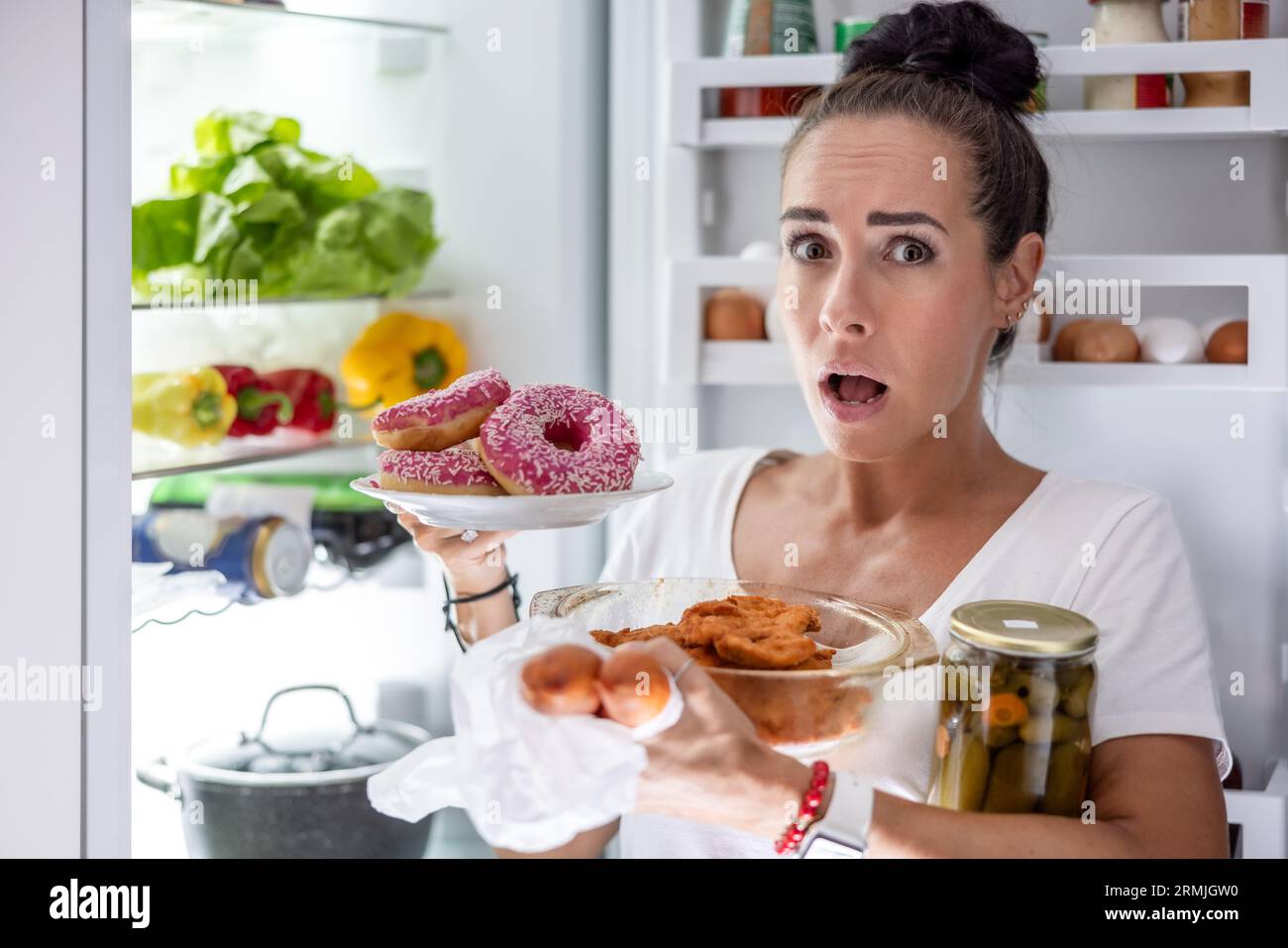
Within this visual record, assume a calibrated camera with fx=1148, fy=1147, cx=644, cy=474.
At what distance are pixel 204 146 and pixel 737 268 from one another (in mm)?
613

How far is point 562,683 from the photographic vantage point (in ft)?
1.75

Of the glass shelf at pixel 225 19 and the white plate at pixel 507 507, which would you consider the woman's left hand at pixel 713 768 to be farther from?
the glass shelf at pixel 225 19

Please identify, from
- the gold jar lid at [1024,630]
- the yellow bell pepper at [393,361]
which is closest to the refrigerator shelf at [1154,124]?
the gold jar lid at [1024,630]

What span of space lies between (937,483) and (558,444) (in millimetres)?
454

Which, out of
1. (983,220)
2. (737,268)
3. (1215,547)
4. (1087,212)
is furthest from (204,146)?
(1215,547)

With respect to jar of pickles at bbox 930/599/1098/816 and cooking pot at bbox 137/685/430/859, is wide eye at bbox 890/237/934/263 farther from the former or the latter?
cooking pot at bbox 137/685/430/859

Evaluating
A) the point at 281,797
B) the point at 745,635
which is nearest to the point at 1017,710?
the point at 745,635

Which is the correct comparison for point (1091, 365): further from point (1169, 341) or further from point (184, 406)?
point (184, 406)

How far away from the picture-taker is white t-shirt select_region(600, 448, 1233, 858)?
79 centimetres

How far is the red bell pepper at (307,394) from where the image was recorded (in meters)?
1.30

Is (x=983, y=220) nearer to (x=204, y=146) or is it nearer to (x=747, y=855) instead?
(x=747, y=855)

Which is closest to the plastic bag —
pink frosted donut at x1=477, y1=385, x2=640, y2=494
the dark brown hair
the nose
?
pink frosted donut at x1=477, y1=385, x2=640, y2=494

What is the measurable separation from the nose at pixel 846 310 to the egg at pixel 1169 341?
495 mm
